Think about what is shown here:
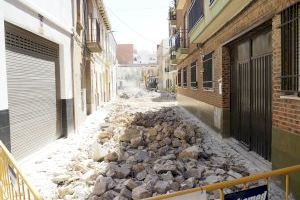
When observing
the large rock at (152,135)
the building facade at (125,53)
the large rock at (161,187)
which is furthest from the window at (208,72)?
the building facade at (125,53)

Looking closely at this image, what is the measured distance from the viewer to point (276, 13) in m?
5.39

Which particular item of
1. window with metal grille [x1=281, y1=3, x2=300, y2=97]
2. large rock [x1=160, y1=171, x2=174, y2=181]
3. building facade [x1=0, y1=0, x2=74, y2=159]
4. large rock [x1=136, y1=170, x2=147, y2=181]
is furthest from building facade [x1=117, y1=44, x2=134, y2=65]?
window with metal grille [x1=281, y1=3, x2=300, y2=97]

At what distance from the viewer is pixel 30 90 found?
7801mm

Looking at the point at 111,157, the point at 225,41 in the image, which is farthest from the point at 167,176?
the point at 225,41

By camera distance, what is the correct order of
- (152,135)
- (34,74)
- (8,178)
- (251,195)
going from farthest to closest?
(152,135) < (34,74) < (8,178) < (251,195)

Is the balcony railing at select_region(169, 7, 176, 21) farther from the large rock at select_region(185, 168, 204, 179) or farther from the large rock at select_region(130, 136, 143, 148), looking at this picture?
the large rock at select_region(185, 168, 204, 179)

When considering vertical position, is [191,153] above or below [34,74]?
below

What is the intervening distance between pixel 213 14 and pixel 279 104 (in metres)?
4.57

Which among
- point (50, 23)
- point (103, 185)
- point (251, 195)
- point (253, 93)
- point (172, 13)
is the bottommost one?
point (103, 185)

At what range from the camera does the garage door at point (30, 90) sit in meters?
6.72

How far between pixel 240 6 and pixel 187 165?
3930 mm

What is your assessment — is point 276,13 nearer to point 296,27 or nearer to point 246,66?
point 296,27

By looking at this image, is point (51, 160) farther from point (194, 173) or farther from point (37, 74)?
point (194, 173)

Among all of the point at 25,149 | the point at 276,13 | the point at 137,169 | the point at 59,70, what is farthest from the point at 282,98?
the point at 59,70
